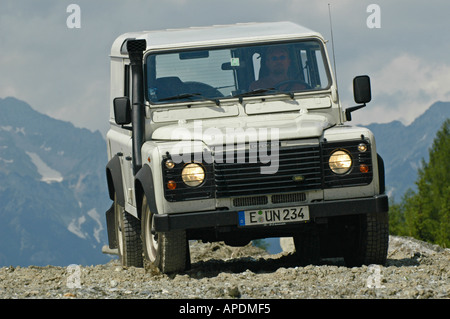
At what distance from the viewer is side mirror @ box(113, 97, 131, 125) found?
9930 mm

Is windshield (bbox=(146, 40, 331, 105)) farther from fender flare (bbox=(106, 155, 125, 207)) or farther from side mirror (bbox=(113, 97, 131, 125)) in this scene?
fender flare (bbox=(106, 155, 125, 207))

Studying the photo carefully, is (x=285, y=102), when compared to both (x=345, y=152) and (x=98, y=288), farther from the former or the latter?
(x=98, y=288)

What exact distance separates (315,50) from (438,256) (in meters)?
3.28

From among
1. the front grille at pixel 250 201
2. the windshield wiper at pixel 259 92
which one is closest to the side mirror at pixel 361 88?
the windshield wiper at pixel 259 92

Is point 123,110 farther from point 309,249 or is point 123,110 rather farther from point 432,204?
point 432,204

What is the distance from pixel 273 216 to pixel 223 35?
8.13 ft

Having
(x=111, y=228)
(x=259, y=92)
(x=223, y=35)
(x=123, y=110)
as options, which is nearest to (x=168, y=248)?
(x=123, y=110)

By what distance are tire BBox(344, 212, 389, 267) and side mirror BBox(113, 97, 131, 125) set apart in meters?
2.65

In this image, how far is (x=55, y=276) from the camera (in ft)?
35.3

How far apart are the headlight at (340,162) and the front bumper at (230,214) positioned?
0.30 meters

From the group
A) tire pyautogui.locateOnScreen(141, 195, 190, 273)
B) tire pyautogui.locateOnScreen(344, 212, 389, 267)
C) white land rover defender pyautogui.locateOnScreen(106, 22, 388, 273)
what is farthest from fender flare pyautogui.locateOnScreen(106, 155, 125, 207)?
tire pyautogui.locateOnScreen(344, 212, 389, 267)

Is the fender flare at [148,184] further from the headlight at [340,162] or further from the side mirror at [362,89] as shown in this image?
the side mirror at [362,89]

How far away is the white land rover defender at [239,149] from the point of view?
9078 mm

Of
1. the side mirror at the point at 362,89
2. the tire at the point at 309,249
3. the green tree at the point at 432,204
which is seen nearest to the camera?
the side mirror at the point at 362,89
